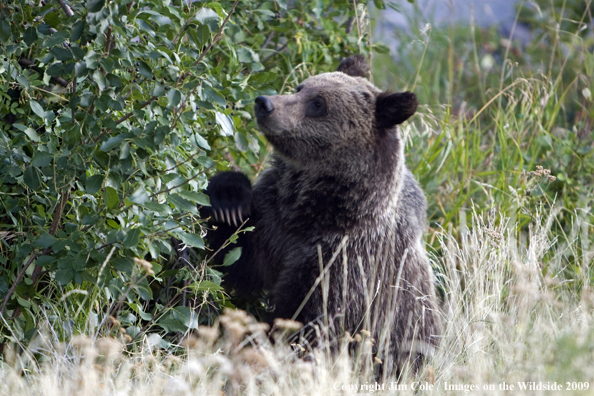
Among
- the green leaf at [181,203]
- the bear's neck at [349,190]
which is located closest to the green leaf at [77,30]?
the green leaf at [181,203]

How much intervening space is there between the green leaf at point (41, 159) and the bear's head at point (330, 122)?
1209 millimetres

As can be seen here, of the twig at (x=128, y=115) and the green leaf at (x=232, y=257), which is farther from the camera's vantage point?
the green leaf at (x=232, y=257)

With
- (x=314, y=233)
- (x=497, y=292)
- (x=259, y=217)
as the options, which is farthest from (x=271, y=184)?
(x=497, y=292)

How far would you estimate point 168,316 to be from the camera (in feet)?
11.5

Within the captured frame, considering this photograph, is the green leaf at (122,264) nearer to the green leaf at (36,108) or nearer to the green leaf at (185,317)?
the green leaf at (185,317)

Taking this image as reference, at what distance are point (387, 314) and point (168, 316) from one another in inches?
48.1

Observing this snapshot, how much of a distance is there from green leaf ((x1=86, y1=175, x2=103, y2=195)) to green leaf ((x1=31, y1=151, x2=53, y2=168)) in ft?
0.68

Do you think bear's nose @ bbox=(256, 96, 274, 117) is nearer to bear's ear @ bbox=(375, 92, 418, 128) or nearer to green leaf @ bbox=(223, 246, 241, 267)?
bear's ear @ bbox=(375, 92, 418, 128)

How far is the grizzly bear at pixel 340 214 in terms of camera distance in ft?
12.3

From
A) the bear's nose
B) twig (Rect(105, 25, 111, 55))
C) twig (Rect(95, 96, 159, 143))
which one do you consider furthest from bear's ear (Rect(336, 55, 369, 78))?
twig (Rect(105, 25, 111, 55))

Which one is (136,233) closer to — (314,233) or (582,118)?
(314,233)

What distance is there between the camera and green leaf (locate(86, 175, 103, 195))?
2.96m

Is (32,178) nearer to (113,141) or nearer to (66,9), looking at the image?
(113,141)

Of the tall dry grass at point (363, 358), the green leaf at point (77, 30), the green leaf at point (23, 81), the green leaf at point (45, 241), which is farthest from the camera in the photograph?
the green leaf at point (23, 81)
